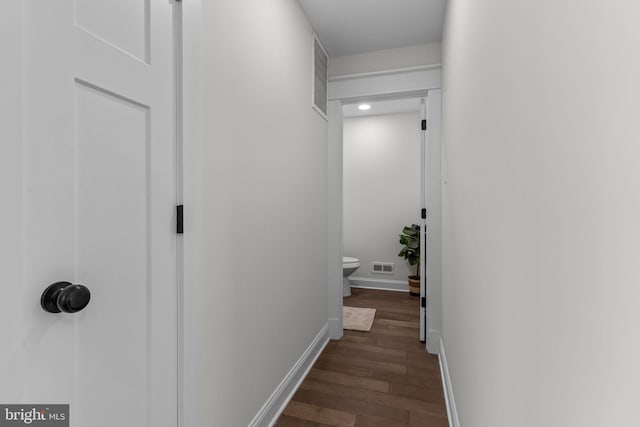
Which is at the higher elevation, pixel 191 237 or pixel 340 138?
pixel 340 138

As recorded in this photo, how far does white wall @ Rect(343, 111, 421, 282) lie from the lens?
4566 millimetres

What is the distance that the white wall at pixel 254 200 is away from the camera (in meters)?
1.30

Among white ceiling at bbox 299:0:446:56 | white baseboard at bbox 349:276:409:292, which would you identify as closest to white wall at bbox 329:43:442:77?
white ceiling at bbox 299:0:446:56

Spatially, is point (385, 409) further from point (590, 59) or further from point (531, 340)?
point (590, 59)

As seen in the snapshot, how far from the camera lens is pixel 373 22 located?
95.3 inches

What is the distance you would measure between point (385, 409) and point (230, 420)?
3.19ft

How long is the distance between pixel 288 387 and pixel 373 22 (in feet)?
8.52

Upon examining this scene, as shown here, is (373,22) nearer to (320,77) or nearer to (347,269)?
(320,77)

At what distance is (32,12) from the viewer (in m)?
0.69

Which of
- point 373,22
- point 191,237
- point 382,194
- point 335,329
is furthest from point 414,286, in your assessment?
point 191,237

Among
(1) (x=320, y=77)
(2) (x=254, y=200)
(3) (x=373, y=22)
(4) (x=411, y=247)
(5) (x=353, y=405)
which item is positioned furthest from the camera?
(4) (x=411, y=247)

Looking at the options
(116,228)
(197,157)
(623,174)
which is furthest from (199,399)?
(623,174)

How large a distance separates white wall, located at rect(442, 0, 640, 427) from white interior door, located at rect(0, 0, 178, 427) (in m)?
0.99

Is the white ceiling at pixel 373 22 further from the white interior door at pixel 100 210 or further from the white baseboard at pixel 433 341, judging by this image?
the white baseboard at pixel 433 341
